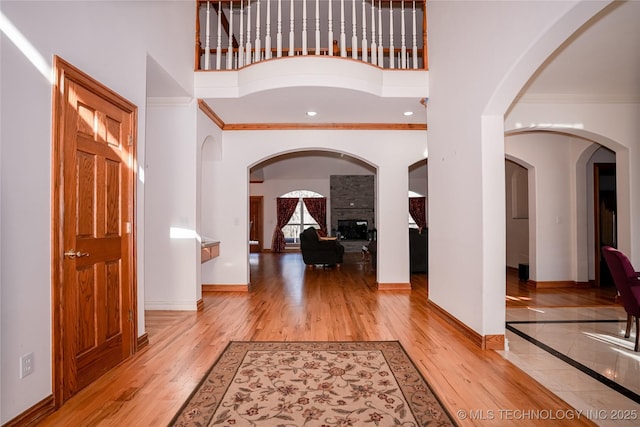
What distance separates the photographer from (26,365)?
6.64 feet

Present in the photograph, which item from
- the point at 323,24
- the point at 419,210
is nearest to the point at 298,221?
the point at 419,210

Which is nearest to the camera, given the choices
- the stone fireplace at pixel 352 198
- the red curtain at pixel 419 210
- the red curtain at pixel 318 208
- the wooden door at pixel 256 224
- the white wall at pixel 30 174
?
the white wall at pixel 30 174

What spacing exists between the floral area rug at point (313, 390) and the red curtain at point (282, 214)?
33.1 feet

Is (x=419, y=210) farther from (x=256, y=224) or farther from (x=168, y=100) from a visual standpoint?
(x=168, y=100)

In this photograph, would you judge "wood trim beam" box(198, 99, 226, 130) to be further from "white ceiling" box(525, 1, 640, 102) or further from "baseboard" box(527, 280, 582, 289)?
"baseboard" box(527, 280, 582, 289)

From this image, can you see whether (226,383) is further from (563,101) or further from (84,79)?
(563,101)

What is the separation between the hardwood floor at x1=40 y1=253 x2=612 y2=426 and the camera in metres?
2.23

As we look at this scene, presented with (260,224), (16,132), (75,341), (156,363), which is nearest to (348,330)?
(156,363)

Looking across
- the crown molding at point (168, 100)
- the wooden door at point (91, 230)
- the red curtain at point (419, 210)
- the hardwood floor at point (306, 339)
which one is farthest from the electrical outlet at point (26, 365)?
the red curtain at point (419, 210)

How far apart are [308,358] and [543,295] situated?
4.55 m

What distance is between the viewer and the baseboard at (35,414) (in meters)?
1.95

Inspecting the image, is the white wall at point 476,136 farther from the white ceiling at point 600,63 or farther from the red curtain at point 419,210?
the red curtain at point 419,210

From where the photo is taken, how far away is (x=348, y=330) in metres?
3.79

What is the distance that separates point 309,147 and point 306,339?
11.4ft
